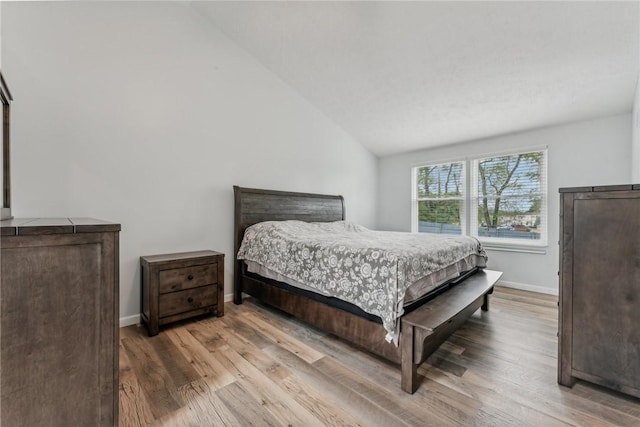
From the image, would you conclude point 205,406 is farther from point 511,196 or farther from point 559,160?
point 559,160

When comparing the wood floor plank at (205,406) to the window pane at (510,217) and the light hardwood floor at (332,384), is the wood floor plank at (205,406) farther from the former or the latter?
the window pane at (510,217)

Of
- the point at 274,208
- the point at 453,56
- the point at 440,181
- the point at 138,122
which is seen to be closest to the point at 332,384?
the point at 274,208

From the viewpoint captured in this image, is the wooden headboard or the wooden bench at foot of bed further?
the wooden headboard

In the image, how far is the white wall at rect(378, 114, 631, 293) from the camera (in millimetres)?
3107

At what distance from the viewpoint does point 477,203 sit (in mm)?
4148

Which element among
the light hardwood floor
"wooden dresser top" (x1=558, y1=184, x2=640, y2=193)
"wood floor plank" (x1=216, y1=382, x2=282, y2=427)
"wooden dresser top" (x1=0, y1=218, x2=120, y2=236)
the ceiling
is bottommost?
"wood floor plank" (x1=216, y1=382, x2=282, y2=427)

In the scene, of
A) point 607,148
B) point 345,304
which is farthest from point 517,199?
point 345,304

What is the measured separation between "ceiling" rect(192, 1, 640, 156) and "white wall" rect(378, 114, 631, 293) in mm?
166

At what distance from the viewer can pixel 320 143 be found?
165 inches

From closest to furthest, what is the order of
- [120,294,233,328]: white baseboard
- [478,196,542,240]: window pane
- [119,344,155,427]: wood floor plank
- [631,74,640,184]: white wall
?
[119,344,155,427]: wood floor plank
[120,294,233,328]: white baseboard
[631,74,640,184]: white wall
[478,196,542,240]: window pane

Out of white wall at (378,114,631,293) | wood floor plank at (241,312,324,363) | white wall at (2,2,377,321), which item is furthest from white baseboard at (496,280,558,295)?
white wall at (2,2,377,321)

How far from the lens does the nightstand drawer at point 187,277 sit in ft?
7.61

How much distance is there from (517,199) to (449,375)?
3.08m

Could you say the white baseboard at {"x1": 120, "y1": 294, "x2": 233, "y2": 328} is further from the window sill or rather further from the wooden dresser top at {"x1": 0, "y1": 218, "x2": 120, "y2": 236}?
the window sill
